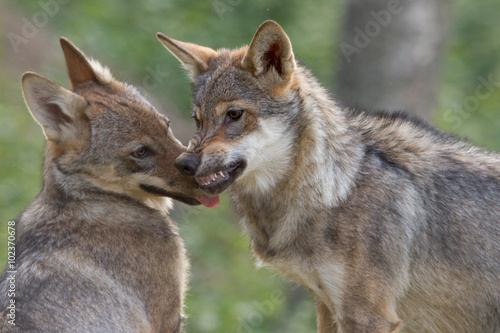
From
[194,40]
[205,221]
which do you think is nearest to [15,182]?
[205,221]

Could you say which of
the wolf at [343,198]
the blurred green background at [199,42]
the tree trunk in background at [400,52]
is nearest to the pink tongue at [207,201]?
the wolf at [343,198]

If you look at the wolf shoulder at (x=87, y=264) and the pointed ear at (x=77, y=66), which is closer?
the wolf shoulder at (x=87, y=264)

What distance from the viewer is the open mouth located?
5.39 m

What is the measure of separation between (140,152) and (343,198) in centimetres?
175

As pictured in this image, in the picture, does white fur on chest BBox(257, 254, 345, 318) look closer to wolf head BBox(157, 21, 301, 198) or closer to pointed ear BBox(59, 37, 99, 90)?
wolf head BBox(157, 21, 301, 198)

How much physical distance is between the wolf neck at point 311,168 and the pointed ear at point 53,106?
1545 mm

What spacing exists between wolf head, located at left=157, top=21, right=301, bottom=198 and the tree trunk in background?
448 cm

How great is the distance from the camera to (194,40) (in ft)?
52.8

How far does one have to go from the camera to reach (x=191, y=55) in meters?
5.84

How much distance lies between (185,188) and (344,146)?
1.38 metres

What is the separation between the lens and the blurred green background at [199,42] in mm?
12945

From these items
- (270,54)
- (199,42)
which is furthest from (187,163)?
(199,42)

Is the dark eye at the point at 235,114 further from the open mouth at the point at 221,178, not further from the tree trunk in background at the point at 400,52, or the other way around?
the tree trunk in background at the point at 400,52

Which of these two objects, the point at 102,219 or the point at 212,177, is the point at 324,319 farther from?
the point at 102,219
